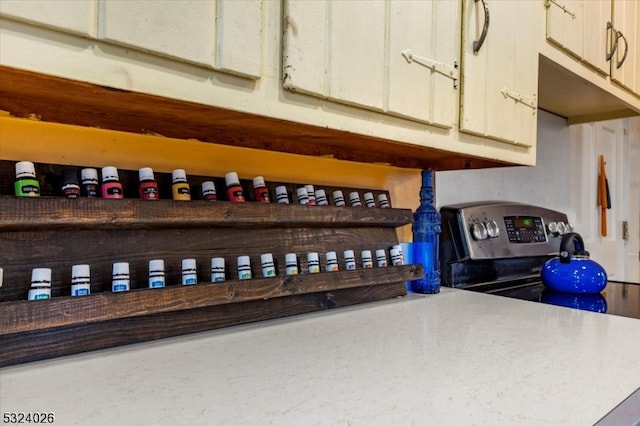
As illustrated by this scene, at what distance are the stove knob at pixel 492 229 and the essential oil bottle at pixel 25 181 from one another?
4.34 ft

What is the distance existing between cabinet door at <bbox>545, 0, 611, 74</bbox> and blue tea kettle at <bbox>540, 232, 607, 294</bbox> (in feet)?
2.06

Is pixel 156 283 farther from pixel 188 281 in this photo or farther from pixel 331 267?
pixel 331 267

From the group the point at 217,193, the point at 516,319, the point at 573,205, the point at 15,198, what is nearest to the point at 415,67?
the point at 217,193

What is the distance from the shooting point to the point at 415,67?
34.4 inches

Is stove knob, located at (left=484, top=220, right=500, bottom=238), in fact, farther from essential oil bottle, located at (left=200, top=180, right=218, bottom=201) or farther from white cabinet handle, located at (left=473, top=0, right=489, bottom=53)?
essential oil bottle, located at (left=200, top=180, right=218, bottom=201)

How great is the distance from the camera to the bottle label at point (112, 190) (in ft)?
2.44

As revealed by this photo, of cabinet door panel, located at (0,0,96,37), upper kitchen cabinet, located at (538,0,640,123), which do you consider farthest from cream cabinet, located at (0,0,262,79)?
upper kitchen cabinet, located at (538,0,640,123)

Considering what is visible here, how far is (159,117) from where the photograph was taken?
2.54ft

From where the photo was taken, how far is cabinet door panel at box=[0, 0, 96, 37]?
0.45 meters

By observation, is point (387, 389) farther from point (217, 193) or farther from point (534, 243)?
point (534, 243)

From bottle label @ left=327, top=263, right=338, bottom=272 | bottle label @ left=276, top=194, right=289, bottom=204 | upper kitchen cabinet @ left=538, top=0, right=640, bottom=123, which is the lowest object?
bottle label @ left=327, top=263, right=338, bottom=272

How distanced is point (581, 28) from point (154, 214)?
1.49 metres

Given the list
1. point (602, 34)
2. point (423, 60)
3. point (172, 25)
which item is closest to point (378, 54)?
point (423, 60)

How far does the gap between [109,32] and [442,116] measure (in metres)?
0.69
